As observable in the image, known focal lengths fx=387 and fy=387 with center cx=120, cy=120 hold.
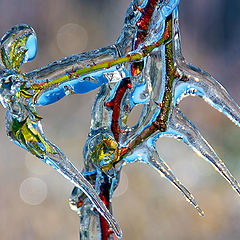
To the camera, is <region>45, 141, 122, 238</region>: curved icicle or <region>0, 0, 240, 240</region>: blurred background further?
<region>0, 0, 240, 240</region>: blurred background

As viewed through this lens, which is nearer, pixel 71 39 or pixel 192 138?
pixel 192 138

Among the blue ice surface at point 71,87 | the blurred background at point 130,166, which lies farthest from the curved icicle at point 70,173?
the blurred background at point 130,166

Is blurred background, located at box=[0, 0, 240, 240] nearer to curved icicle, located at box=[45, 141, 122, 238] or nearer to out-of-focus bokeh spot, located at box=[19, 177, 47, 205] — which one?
out-of-focus bokeh spot, located at box=[19, 177, 47, 205]

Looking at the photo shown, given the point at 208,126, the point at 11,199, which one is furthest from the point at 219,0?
the point at 11,199

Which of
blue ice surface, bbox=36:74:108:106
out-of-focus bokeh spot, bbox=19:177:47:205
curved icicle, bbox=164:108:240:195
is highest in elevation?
out-of-focus bokeh spot, bbox=19:177:47:205

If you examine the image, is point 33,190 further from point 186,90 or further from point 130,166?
point 186,90

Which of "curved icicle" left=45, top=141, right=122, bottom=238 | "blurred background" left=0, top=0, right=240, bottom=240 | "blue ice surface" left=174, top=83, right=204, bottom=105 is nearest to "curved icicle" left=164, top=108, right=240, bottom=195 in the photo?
"blue ice surface" left=174, top=83, right=204, bottom=105

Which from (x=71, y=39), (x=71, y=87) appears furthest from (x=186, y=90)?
(x=71, y=39)

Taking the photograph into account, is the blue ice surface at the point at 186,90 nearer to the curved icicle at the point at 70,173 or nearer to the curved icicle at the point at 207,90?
the curved icicle at the point at 207,90
